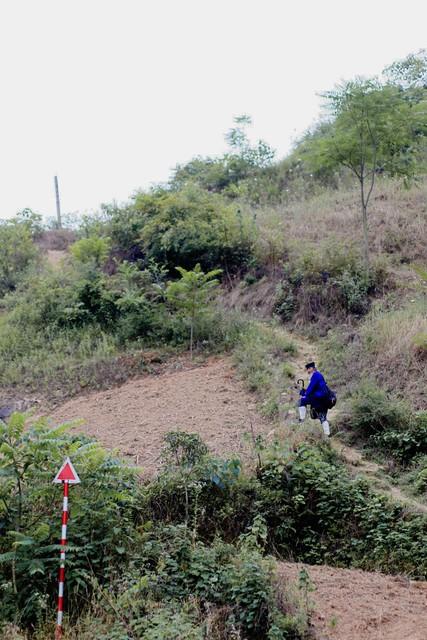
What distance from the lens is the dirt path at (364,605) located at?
5.77m

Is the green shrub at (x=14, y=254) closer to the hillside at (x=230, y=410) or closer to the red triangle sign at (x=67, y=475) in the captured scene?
the hillside at (x=230, y=410)

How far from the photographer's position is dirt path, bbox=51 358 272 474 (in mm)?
10039

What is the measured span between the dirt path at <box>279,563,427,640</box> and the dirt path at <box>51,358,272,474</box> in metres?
2.62

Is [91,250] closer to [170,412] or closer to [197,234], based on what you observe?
[197,234]

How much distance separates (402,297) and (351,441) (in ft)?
16.4

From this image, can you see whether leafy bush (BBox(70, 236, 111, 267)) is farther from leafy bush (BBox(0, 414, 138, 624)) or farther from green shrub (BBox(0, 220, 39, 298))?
leafy bush (BBox(0, 414, 138, 624))

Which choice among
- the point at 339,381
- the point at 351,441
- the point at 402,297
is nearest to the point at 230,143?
the point at 402,297

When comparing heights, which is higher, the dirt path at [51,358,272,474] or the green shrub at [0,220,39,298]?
the green shrub at [0,220,39,298]

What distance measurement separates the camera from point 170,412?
37.6ft

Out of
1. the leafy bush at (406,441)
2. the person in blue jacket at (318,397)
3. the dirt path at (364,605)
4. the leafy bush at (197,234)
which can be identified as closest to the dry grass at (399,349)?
the leafy bush at (406,441)

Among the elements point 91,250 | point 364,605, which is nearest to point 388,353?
point 364,605

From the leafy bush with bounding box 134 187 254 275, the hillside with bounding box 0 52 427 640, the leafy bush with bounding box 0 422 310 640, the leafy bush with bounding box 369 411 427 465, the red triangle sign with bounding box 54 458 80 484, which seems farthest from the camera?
the leafy bush with bounding box 134 187 254 275

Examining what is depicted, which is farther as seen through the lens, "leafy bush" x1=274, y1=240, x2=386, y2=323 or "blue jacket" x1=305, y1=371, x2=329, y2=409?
"leafy bush" x1=274, y1=240, x2=386, y2=323

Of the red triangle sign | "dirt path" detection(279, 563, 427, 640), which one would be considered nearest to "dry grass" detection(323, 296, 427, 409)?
"dirt path" detection(279, 563, 427, 640)
